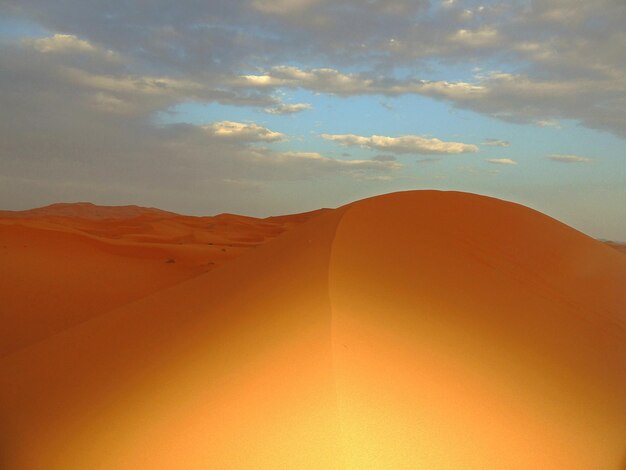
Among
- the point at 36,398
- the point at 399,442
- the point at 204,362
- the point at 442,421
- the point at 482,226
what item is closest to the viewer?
the point at 399,442

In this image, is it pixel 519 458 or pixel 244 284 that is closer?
pixel 519 458

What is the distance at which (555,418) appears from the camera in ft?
11.4

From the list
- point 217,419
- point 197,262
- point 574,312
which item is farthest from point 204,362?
point 197,262

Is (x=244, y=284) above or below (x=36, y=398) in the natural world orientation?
above

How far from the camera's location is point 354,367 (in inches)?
131

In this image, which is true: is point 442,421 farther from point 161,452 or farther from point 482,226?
point 482,226

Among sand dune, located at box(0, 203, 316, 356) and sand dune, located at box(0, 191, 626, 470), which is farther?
sand dune, located at box(0, 203, 316, 356)

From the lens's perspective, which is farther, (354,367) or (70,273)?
(70,273)

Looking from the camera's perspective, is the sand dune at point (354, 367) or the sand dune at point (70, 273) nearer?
the sand dune at point (354, 367)

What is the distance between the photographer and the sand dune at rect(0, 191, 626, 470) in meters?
3.08

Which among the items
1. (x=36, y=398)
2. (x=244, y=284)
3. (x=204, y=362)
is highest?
(x=244, y=284)

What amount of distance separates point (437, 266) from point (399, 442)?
218 cm

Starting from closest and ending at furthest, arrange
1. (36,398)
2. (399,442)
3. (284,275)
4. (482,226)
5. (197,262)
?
(399,442)
(36,398)
(284,275)
(482,226)
(197,262)

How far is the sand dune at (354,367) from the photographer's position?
3.08 m
